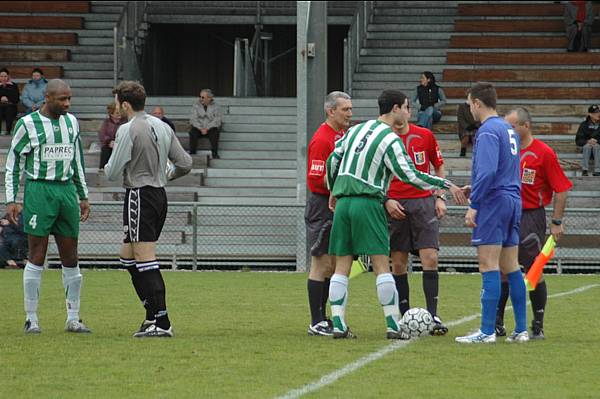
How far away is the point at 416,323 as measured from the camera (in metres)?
10.9

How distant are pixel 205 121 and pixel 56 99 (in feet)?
48.9

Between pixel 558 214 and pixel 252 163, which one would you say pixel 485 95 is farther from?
pixel 252 163

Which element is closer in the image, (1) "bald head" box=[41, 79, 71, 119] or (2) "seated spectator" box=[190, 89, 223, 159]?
(1) "bald head" box=[41, 79, 71, 119]

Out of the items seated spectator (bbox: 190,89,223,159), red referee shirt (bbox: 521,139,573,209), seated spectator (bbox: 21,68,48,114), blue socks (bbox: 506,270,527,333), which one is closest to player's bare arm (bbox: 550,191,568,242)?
red referee shirt (bbox: 521,139,573,209)

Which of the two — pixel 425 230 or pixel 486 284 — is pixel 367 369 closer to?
pixel 486 284

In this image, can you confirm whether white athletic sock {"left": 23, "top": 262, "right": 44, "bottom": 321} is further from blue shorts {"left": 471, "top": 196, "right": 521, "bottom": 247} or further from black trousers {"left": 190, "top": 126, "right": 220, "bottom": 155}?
black trousers {"left": 190, "top": 126, "right": 220, "bottom": 155}

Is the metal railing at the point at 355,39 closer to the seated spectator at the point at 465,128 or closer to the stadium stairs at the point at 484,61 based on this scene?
the stadium stairs at the point at 484,61

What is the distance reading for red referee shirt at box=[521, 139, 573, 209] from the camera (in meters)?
11.0

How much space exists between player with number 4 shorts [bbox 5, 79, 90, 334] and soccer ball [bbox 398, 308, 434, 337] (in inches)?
107

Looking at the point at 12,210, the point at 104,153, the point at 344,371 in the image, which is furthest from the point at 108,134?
the point at 344,371

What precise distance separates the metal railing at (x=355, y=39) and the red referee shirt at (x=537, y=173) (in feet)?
55.0

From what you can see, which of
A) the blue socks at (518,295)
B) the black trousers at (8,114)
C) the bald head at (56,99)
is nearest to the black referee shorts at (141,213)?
the bald head at (56,99)

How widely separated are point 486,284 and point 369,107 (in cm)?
1732

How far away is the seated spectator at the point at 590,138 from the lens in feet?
78.7
